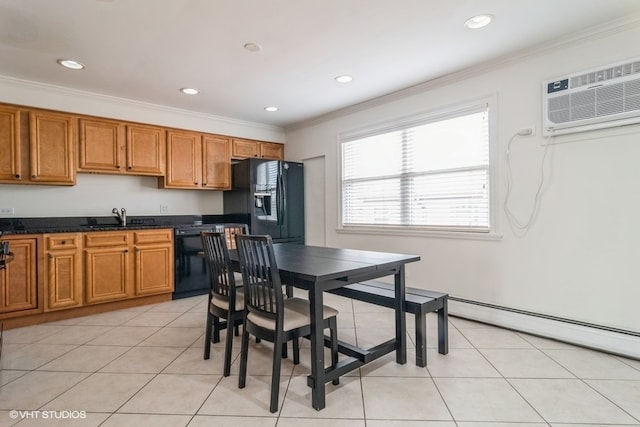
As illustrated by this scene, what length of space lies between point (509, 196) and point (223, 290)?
260 centimetres

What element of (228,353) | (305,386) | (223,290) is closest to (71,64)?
(223,290)

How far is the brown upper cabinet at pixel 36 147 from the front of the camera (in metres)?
3.32

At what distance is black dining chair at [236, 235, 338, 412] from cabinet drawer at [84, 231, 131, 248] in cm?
239

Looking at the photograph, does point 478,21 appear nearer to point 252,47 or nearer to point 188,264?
point 252,47

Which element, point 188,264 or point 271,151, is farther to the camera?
point 271,151

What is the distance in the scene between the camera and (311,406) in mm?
1874

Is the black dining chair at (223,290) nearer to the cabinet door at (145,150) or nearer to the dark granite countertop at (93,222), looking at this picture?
the dark granite countertop at (93,222)

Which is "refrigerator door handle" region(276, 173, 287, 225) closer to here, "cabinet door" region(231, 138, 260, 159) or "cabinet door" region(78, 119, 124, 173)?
"cabinet door" region(231, 138, 260, 159)

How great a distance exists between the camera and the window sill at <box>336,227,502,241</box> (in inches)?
125

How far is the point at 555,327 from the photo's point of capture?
108 inches

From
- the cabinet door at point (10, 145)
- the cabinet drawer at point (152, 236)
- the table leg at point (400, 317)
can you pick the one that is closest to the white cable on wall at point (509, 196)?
the table leg at point (400, 317)

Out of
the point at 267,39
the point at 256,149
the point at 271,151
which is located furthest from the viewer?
the point at 271,151

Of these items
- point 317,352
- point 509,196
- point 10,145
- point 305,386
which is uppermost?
point 10,145

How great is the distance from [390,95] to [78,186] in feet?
12.7
